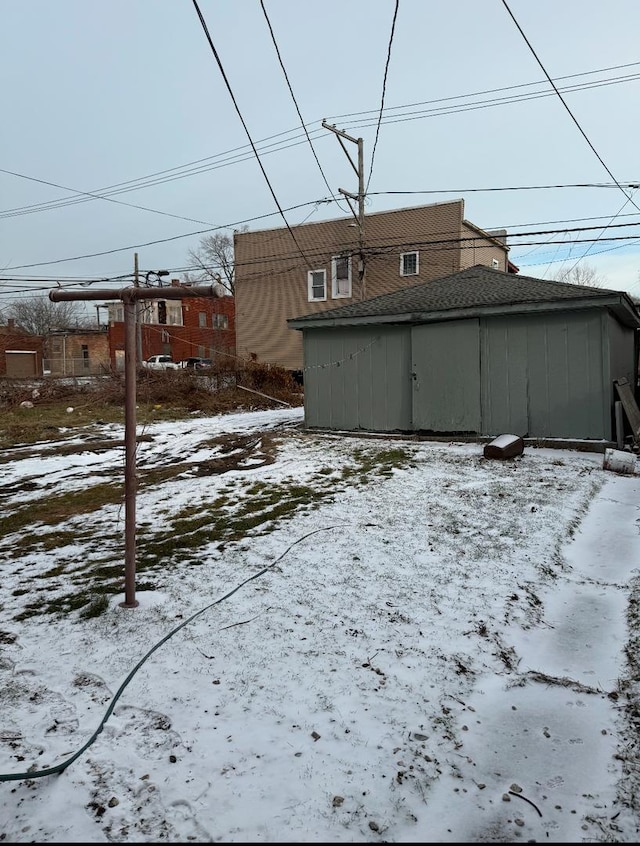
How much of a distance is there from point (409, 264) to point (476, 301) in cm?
1240

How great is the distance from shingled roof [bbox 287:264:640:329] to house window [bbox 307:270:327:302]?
432 inches

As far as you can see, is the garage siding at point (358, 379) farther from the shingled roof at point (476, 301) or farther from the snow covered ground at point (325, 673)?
the snow covered ground at point (325, 673)

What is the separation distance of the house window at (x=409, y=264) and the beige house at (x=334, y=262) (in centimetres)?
4

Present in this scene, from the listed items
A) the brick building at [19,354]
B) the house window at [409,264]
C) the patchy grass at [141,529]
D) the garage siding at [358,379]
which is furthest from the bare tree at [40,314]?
the patchy grass at [141,529]

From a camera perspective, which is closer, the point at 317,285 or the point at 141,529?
the point at 141,529

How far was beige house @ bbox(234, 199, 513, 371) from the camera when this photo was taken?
67.2ft

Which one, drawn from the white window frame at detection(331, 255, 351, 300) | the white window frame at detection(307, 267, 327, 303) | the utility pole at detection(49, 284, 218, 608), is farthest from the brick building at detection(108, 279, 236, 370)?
the utility pole at detection(49, 284, 218, 608)

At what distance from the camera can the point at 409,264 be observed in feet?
69.6

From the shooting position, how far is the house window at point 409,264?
21.0 m

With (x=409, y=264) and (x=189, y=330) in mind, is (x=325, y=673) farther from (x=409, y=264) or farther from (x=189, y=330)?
(x=189, y=330)

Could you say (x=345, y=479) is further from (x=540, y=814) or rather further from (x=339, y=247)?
(x=339, y=247)

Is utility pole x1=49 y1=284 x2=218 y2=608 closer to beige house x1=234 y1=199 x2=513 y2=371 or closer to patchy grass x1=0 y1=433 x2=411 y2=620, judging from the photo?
patchy grass x1=0 y1=433 x2=411 y2=620

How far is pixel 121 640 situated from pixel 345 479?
4396 millimetres

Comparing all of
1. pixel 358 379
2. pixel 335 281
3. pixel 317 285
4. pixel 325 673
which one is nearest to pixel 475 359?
pixel 358 379
